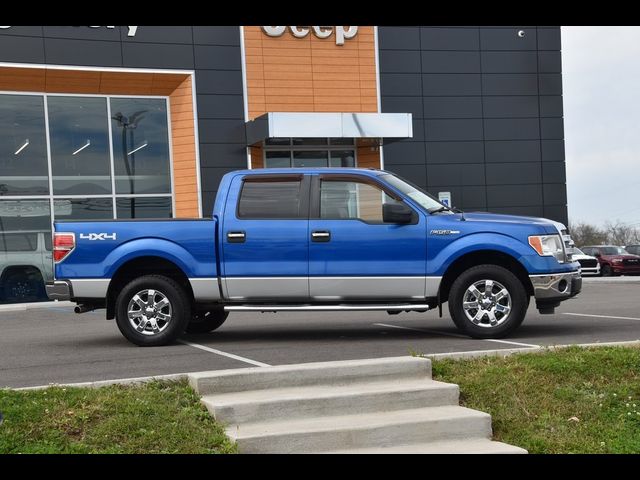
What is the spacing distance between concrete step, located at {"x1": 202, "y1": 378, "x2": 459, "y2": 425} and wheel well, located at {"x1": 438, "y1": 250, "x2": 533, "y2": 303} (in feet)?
9.36

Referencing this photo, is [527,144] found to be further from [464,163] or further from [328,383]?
[328,383]

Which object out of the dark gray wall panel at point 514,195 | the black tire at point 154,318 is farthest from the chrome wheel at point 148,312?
the dark gray wall panel at point 514,195

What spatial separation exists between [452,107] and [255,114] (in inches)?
257

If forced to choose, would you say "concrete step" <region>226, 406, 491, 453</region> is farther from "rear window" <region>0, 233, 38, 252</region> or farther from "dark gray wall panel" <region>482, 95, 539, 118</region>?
"dark gray wall panel" <region>482, 95, 539, 118</region>

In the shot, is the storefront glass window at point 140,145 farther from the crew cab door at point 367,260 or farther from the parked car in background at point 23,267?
the crew cab door at point 367,260

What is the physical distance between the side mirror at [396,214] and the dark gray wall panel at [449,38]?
57.7ft

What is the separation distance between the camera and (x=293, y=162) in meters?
25.0

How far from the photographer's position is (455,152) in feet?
86.9

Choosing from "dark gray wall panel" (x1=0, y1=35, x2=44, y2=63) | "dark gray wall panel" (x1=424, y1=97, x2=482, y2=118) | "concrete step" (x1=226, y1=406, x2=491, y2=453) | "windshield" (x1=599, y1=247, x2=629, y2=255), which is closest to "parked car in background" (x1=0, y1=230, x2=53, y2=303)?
"dark gray wall panel" (x1=0, y1=35, x2=44, y2=63)

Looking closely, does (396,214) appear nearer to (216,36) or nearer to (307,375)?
(307,375)

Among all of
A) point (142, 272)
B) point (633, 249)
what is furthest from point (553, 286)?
point (633, 249)

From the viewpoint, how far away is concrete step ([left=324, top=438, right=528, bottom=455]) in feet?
19.3

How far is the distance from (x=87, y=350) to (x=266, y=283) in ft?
7.38

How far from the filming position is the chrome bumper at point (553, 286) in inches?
376
